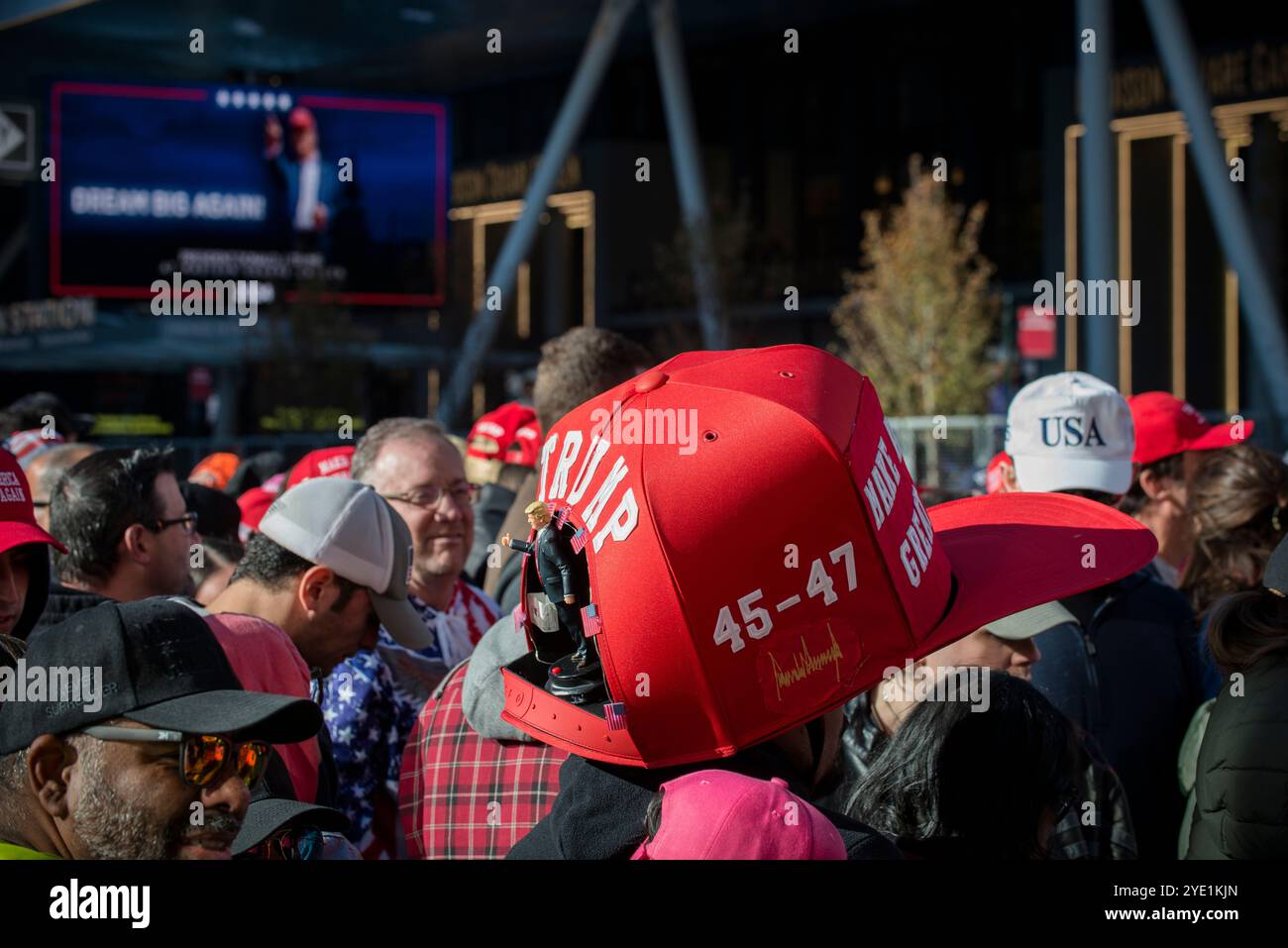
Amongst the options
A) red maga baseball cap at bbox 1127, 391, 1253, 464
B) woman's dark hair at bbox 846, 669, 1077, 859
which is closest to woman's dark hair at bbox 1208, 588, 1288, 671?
woman's dark hair at bbox 846, 669, 1077, 859

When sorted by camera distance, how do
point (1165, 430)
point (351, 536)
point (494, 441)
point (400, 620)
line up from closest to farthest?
1. point (351, 536)
2. point (400, 620)
3. point (1165, 430)
4. point (494, 441)

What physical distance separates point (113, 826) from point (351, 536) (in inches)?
66.3

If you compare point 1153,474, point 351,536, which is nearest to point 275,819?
point 351,536

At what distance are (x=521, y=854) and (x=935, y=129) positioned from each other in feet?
133

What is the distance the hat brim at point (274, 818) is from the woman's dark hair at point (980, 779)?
0.84 metres

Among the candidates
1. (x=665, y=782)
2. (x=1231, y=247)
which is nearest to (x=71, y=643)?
(x=665, y=782)

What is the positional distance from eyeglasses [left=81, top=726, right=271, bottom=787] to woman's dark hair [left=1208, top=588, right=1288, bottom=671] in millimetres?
1717

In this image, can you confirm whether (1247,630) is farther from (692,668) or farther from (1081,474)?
(692,668)

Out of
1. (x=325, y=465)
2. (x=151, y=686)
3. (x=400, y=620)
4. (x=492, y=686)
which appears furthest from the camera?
(x=325, y=465)

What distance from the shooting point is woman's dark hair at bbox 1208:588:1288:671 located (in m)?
2.87

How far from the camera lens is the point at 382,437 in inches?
202

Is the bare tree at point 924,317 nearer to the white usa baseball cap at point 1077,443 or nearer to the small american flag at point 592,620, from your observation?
the white usa baseball cap at point 1077,443

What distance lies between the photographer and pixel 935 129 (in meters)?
40.9

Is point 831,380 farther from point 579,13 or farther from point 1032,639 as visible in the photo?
point 579,13
